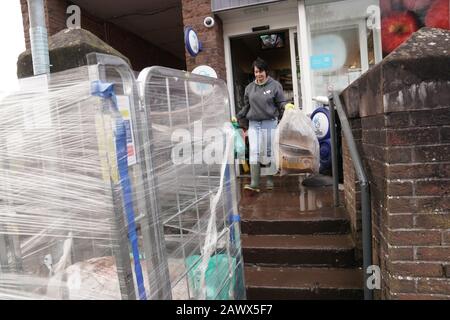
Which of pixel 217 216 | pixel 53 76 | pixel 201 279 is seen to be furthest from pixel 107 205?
pixel 217 216

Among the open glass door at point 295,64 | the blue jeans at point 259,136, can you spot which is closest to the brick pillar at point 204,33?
the open glass door at point 295,64

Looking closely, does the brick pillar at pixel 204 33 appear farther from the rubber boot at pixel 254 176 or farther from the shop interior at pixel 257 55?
the rubber boot at pixel 254 176

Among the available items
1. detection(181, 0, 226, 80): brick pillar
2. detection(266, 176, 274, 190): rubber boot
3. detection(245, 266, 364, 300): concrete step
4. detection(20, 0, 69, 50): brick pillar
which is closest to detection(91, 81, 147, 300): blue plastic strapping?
detection(245, 266, 364, 300): concrete step

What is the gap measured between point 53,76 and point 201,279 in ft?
3.66

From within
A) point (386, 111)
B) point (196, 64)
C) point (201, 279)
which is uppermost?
point (196, 64)

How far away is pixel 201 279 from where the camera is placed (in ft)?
5.88

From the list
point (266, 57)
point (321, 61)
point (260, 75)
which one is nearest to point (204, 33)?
point (321, 61)

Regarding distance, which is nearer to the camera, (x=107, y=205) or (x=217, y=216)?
(x=107, y=205)

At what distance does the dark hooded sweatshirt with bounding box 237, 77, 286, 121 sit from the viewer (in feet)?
14.7

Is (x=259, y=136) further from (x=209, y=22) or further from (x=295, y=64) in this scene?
(x=209, y=22)

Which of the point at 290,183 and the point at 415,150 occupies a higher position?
the point at 415,150

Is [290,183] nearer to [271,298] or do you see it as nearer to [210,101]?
[271,298]

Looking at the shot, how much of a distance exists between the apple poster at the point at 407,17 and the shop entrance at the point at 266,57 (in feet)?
4.72
